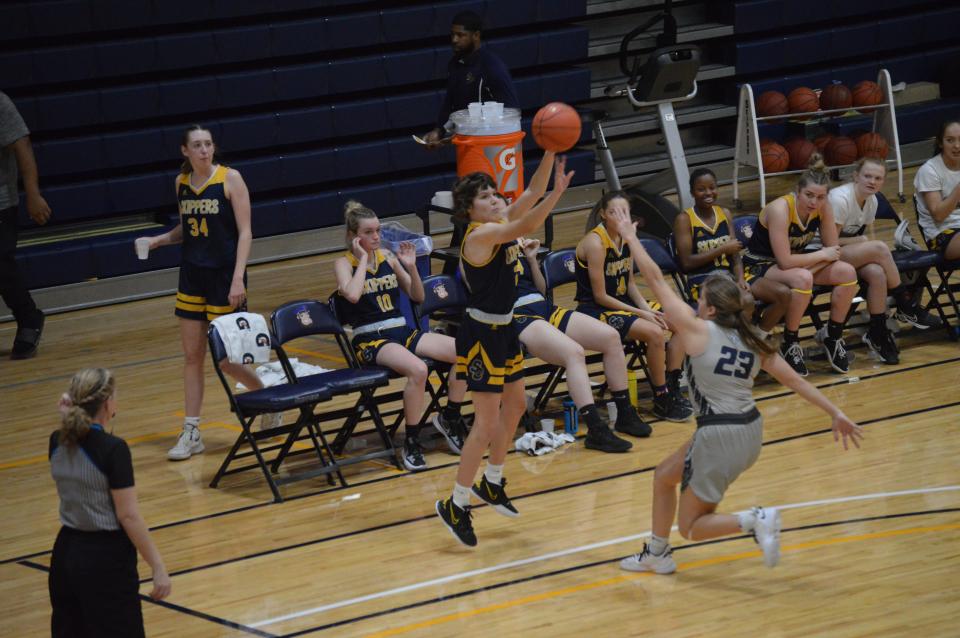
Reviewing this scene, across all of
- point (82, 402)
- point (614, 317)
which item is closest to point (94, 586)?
point (82, 402)

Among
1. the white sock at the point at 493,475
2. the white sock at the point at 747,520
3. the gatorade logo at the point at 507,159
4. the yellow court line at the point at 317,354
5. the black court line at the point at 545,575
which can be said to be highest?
the gatorade logo at the point at 507,159

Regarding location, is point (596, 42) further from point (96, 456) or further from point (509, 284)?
point (96, 456)

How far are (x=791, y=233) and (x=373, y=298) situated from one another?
2767 millimetres

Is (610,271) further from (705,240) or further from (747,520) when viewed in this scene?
(747,520)

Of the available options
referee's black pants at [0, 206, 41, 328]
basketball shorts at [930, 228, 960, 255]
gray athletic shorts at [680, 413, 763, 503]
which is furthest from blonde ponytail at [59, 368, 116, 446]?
basketball shorts at [930, 228, 960, 255]

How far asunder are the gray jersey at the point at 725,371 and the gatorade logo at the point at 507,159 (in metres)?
4.56

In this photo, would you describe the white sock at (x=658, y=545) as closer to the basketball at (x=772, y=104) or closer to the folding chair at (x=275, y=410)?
the folding chair at (x=275, y=410)

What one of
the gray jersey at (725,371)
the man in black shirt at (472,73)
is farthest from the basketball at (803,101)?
the gray jersey at (725,371)

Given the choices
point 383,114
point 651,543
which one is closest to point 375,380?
point 651,543

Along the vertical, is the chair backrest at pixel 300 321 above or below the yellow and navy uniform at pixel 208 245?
below

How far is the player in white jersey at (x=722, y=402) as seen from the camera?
4.84 m

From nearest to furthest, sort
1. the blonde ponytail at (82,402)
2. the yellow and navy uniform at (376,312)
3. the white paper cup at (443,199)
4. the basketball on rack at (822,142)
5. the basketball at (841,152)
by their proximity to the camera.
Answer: the blonde ponytail at (82,402), the yellow and navy uniform at (376,312), the white paper cup at (443,199), the basketball at (841,152), the basketball on rack at (822,142)

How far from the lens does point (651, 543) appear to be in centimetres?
518

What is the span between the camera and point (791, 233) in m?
7.99
